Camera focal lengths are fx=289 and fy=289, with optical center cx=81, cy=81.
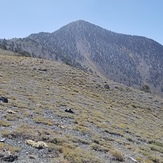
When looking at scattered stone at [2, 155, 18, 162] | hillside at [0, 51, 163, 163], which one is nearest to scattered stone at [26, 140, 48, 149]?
hillside at [0, 51, 163, 163]

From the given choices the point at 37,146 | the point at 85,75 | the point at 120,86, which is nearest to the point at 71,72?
the point at 85,75

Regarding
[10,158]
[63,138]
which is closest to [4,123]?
[63,138]

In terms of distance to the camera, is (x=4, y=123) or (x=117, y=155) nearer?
(x=117, y=155)

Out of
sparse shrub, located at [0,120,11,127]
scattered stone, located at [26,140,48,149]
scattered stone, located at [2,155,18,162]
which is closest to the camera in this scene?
scattered stone, located at [2,155,18,162]

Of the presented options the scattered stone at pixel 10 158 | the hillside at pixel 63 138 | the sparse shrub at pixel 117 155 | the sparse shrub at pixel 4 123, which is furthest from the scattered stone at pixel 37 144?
the sparse shrub at pixel 117 155

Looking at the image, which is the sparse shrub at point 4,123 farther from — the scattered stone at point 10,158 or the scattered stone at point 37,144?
the scattered stone at point 10,158

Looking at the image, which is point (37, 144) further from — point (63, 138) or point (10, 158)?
point (63, 138)

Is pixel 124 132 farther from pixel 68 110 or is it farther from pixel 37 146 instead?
pixel 37 146

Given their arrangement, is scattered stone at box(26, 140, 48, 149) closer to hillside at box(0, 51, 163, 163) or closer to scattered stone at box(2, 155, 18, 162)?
hillside at box(0, 51, 163, 163)

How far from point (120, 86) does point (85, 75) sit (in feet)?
28.5

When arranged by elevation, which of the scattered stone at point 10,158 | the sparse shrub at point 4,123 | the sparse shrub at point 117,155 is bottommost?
the sparse shrub at point 117,155

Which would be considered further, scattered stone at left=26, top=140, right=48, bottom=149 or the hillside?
scattered stone at left=26, top=140, right=48, bottom=149

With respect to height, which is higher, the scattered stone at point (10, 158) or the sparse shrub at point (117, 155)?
the scattered stone at point (10, 158)

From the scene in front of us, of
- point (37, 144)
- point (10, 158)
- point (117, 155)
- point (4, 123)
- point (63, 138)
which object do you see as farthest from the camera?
point (4, 123)
